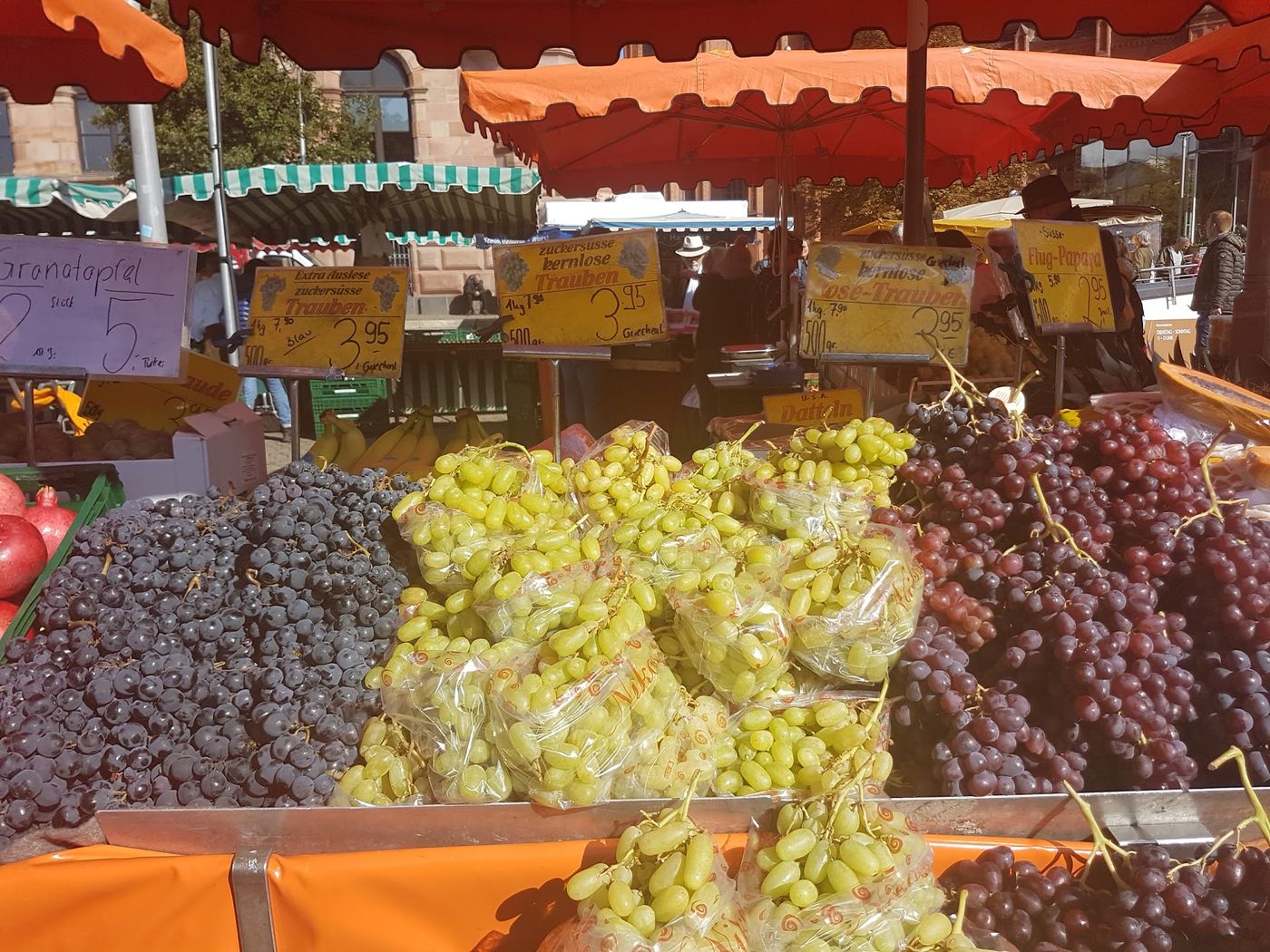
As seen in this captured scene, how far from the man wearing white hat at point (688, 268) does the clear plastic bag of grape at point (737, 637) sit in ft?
32.8

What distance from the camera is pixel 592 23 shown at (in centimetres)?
310

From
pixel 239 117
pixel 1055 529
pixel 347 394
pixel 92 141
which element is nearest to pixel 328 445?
pixel 1055 529

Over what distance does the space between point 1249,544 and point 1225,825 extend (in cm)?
58

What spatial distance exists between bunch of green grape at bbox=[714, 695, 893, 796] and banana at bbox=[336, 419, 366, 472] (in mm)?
1813

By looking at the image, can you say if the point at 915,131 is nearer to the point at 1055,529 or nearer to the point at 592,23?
the point at 592,23

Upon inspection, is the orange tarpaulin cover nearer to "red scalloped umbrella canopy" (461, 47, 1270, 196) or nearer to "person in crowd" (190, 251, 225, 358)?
"red scalloped umbrella canopy" (461, 47, 1270, 196)

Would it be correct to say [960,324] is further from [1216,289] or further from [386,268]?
[1216,289]

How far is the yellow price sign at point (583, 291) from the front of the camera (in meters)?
2.67

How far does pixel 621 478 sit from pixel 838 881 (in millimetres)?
1065

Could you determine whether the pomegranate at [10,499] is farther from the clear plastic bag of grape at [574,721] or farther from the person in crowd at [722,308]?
the person in crowd at [722,308]

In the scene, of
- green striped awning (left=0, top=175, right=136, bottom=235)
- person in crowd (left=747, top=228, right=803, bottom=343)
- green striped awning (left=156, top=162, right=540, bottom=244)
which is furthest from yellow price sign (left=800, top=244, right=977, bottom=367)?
green striped awning (left=0, top=175, right=136, bottom=235)

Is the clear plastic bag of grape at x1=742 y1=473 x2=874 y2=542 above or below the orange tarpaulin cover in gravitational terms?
above

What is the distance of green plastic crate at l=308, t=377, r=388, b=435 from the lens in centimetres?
849

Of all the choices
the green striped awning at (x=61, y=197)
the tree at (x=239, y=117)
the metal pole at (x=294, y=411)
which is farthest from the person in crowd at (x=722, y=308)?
the tree at (x=239, y=117)
